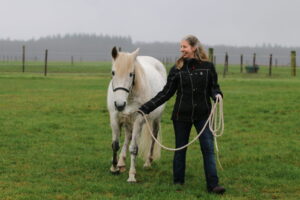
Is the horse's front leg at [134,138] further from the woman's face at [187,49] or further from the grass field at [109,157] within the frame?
the woman's face at [187,49]

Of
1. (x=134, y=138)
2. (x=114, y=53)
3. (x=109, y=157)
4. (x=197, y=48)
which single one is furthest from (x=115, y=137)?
(x=197, y=48)

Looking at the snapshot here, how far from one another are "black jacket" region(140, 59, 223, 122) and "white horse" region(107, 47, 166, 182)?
659 mm

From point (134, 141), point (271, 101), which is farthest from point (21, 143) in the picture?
point (271, 101)

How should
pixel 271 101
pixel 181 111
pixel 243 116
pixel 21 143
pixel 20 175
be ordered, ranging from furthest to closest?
pixel 271 101 < pixel 243 116 < pixel 21 143 < pixel 20 175 < pixel 181 111

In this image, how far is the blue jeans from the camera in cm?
677

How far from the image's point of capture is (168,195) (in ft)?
21.1

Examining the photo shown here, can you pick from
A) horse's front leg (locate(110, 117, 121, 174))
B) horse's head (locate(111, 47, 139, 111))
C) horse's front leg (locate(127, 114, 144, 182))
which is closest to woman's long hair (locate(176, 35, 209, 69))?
horse's head (locate(111, 47, 139, 111))

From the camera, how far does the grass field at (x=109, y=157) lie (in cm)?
670

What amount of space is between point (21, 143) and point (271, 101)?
10162 millimetres

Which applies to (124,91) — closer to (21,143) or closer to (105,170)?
(105,170)

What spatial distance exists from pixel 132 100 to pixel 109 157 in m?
2.01

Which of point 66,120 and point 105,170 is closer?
point 105,170

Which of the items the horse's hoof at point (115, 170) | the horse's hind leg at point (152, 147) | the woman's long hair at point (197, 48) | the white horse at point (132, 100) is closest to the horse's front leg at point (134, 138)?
the white horse at point (132, 100)

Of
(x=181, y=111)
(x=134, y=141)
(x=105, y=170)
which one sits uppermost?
(x=181, y=111)
